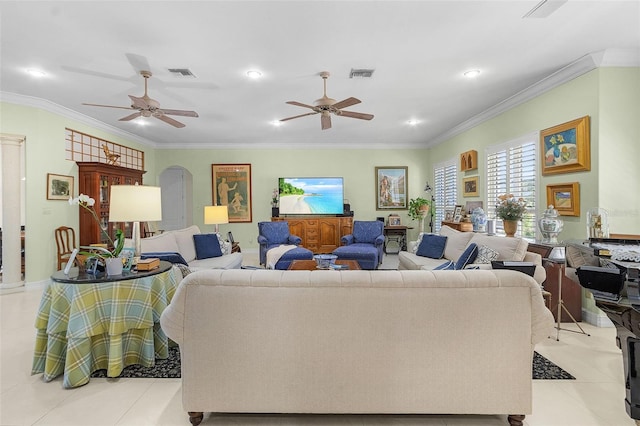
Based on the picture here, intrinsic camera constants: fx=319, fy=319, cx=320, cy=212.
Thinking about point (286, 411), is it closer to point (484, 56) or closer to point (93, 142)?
point (484, 56)

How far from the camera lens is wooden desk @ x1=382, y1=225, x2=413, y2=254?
7.70 metres

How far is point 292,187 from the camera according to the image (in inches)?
305

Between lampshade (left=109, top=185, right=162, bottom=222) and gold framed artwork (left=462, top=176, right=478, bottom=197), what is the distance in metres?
5.07

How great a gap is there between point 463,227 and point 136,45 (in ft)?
16.6

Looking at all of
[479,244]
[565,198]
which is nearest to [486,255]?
[479,244]

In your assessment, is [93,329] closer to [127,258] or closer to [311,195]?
[127,258]

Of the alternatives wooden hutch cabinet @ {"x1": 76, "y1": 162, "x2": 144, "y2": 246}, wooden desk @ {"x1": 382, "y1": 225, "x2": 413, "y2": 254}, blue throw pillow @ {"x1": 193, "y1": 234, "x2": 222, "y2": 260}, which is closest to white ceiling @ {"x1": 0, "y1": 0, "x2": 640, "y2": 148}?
wooden hutch cabinet @ {"x1": 76, "y1": 162, "x2": 144, "y2": 246}

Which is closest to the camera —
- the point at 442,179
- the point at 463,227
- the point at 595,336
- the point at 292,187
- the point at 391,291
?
the point at 391,291

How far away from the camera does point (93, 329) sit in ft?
7.37

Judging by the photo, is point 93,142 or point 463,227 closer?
point 463,227

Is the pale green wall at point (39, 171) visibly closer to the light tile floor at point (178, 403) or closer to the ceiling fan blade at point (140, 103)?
the ceiling fan blade at point (140, 103)

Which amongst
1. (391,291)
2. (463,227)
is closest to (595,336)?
(463,227)

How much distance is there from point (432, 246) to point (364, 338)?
324 cm

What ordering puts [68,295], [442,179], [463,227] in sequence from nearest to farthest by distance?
[68,295], [463,227], [442,179]
